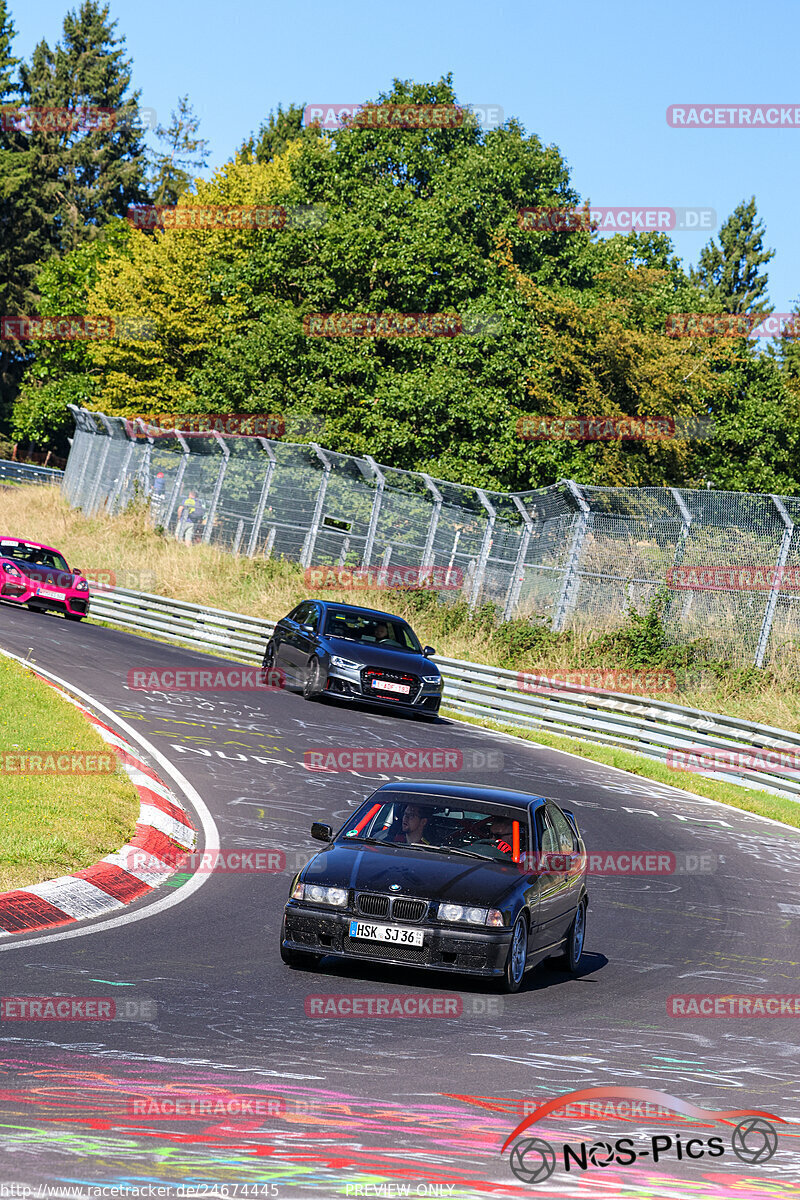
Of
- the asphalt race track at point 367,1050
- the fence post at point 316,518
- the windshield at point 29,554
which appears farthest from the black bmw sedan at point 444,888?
the fence post at point 316,518

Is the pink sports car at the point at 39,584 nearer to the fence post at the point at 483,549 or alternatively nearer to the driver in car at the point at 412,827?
the fence post at the point at 483,549

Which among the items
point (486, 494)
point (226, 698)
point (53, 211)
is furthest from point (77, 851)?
point (53, 211)

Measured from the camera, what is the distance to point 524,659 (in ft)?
93.9

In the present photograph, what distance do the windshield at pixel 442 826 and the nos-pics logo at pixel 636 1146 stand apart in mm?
3116

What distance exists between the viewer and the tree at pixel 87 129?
90312 mm

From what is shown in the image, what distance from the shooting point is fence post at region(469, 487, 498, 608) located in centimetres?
3002

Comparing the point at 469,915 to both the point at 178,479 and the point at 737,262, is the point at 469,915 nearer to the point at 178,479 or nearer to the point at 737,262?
the point at 178,479

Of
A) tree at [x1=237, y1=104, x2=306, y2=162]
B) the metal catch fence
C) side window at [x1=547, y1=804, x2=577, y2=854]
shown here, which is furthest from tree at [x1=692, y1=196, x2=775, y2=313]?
side window at [x1=547, y1=804, x2=577, y2=854]

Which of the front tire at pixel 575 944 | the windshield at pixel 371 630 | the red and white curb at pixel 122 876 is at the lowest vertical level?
the red and white curb at pixel 122 876

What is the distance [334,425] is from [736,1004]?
33807 mm

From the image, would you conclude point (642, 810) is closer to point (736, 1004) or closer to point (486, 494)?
point (736, 1004)

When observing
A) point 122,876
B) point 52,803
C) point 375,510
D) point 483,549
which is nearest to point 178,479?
point 375,510

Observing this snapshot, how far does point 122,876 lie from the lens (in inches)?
432

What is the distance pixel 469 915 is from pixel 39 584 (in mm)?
22852
